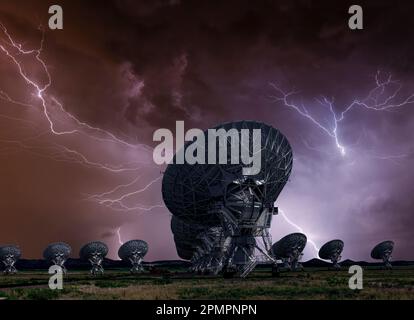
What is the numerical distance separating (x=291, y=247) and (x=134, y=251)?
125ft

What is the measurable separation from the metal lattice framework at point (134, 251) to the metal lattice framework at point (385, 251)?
59194mm

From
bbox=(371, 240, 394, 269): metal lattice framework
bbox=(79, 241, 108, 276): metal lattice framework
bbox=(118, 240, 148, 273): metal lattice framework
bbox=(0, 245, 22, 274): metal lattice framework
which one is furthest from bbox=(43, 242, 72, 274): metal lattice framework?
bbox=(371, 240, 394, 269): metal lattice framework

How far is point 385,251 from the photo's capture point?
113m

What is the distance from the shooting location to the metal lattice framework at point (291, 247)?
289 feet

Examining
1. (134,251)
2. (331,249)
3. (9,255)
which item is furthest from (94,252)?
(331,249)

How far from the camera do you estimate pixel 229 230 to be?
5638 centimetres

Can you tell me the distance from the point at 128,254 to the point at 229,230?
55.2 meters

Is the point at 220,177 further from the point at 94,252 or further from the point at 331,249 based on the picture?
the point at 331,249

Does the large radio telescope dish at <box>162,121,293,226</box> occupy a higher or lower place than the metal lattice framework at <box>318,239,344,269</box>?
higher

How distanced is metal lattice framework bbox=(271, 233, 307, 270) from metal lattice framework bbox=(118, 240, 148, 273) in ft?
107

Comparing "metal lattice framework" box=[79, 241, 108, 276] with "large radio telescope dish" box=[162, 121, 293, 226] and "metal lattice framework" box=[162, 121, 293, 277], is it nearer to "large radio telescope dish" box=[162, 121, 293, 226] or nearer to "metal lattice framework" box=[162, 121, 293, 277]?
"large radio telescope dish" box=[162, 121, 293, 226]

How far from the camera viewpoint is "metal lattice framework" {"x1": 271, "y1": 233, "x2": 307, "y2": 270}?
289ft
